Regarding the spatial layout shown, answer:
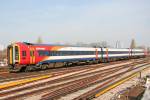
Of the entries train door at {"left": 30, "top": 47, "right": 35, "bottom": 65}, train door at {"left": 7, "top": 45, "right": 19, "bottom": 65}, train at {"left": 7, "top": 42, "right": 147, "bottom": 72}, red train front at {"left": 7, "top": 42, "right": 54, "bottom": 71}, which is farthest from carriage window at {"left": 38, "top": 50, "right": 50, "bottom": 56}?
train door at {"left": 7, "top": 45, "right": 19, "bottom": 65}

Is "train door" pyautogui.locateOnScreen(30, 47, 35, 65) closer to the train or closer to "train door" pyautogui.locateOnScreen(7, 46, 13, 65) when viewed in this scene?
the train

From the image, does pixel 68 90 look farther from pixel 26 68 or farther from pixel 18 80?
pixel 26 68

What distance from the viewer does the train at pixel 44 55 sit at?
1022 inches

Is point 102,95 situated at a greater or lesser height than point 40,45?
lesser

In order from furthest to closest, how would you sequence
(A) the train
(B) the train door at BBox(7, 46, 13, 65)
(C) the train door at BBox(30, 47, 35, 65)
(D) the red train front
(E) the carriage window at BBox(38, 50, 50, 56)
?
1. (E) the carriage window at BBox(38, 50, 50, 56)
2. (C) the train door at BBox(30, 47, 35, 65)
3. (B) the train door at BBox(7, 46, 13, 65)
4. (A) the train
5. (D) the red train front

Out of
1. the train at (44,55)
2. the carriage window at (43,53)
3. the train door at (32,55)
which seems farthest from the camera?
the carriage window at (43,53)

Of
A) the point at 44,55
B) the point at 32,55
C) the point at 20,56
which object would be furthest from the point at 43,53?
the point at 20,56

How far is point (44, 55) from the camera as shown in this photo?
29203mm

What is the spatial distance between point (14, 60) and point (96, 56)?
21.3 meters

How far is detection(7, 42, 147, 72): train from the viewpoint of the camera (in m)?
26.0

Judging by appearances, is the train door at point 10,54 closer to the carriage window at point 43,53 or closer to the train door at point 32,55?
the train door at point 32,55

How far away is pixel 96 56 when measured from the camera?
44625 mm

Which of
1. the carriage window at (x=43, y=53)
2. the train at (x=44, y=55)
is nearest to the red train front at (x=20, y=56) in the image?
the train at (x=44, y=55)

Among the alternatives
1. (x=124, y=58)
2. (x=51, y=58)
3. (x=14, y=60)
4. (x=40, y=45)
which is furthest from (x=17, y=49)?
(x=124, y=58)
